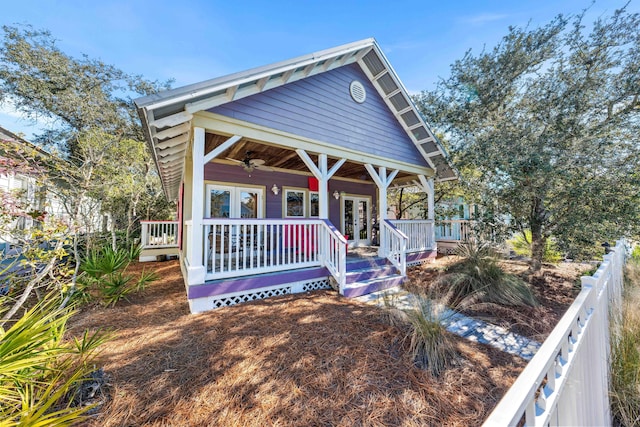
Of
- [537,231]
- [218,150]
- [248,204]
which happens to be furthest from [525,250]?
[218,150]

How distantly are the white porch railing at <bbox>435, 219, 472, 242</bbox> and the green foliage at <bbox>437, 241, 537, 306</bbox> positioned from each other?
573 centimetres

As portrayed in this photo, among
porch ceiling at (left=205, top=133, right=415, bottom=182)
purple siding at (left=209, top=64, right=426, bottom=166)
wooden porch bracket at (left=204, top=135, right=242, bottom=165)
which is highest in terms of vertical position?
purple siding at (left=209, top=64, right=426, bottom=166)

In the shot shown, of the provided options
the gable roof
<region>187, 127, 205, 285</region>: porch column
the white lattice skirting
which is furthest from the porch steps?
the gable roof

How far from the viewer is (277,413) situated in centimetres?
197

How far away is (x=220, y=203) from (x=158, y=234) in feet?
17.6

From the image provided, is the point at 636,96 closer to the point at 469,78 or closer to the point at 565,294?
the point at 469,78

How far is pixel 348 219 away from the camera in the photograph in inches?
391

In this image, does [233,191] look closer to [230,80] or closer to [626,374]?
[230,80]

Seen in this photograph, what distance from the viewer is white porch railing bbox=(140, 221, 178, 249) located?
10.1 m

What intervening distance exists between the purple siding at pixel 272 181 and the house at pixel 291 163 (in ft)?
0.12

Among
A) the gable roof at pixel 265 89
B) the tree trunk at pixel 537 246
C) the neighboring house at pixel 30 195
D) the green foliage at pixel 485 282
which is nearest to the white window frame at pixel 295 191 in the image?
the gable roof at pixel 265 89

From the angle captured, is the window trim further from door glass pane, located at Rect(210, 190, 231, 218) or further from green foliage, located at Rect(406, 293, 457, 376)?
green foliage, located at Rect(406, 293, 457, 376)

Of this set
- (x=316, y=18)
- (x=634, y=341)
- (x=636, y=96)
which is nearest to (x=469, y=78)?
(x=636, y=96)

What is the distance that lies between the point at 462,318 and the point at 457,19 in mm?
8167
